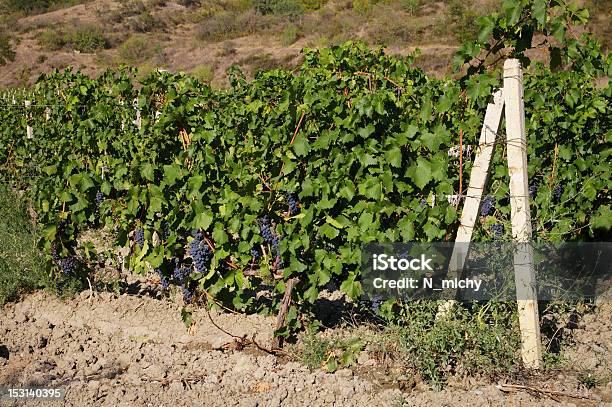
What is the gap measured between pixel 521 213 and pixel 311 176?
1174mm

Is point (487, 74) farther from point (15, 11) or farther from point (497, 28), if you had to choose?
point (15, 11)

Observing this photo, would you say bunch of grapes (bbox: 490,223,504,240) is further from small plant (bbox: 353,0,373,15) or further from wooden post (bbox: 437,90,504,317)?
small plant (bbox: 353,0,373,15)

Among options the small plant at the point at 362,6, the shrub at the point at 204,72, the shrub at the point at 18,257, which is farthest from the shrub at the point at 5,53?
the shrub at the point at 18,257

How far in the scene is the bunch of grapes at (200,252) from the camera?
3.95 metres

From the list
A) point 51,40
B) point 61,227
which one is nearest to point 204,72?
point 51,40

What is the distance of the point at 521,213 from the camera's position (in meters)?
3.21

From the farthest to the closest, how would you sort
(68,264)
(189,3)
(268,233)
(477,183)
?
(189,3)
(68,264)
(268,233)
(477,183)

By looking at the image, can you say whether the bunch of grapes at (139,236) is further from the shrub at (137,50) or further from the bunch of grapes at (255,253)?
the shrub at (137,50)

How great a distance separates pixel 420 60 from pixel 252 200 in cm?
2041

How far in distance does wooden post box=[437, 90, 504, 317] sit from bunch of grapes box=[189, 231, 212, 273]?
144 cm

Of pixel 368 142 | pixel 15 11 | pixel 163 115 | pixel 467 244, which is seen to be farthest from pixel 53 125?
pixel 15 11

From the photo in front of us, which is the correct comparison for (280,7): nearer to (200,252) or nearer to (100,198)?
(100,198)

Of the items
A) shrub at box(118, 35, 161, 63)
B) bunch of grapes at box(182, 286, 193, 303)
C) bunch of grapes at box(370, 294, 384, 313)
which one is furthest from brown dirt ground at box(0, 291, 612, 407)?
shrub at box(118, 35, 161, 63)

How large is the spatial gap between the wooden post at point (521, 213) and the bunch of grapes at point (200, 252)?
181 cm
